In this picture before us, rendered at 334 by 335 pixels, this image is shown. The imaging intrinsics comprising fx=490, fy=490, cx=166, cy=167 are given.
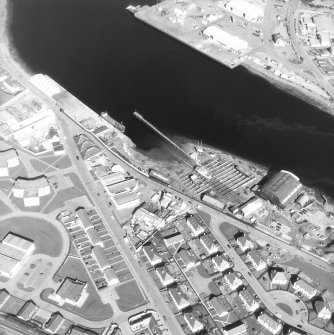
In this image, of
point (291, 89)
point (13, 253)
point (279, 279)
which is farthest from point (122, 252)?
point (291, 89)

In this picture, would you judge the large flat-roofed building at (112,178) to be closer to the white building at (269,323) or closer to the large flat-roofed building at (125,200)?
the large flat-roofed building at (125,200)

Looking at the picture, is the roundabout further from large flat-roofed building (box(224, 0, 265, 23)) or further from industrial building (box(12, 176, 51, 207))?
large flat-roofed building (box(224, 0, 265, 23))

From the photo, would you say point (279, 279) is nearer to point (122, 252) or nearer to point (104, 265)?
point (122, 252)

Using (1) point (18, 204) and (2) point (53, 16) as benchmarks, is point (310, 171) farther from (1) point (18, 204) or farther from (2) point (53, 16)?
(2) point (53, 16)

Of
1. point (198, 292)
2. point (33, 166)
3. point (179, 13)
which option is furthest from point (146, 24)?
point (198, 292)

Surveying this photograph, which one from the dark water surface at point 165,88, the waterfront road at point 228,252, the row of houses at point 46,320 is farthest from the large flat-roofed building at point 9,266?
the dark water surface at point 165,88

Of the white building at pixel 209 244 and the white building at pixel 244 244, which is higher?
the white building at pixel 244 244

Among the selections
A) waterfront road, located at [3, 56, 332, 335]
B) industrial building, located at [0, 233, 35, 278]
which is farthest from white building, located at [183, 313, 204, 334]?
industrial building, located at [0, 233, 35, 278]
